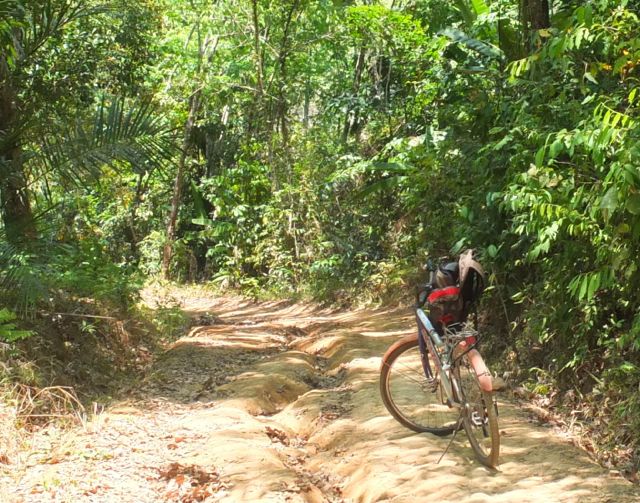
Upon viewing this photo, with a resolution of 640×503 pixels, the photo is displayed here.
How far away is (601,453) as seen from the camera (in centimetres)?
498

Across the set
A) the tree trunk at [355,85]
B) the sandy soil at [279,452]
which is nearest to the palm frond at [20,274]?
the sandy soil at [279,452]

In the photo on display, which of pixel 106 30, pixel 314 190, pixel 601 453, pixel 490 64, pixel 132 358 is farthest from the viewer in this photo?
pixel 314 190

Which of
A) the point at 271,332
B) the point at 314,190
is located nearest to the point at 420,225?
the point at 271,332

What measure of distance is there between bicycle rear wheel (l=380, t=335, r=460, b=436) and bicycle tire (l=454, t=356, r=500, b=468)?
0.39 m

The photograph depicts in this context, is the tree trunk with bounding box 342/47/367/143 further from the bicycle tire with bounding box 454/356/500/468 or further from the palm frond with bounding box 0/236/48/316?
the bicycle tire with bounding box 454/356/500/468

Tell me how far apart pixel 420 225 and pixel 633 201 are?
8.29 meters

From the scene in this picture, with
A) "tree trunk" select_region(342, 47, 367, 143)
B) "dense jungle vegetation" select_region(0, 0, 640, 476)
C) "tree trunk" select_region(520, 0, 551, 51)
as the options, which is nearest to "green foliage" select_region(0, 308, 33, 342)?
"dense jungle vegetation" select_region(0, 0, 640, 476)

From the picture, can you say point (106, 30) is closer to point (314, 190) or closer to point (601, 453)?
point (314, 190)

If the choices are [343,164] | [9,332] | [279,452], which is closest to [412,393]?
[279,452]

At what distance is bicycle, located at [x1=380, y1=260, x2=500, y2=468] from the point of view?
15.2 feet

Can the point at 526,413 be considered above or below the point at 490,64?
below

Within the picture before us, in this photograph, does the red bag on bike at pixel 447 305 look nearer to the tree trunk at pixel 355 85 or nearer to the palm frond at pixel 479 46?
the palm frond at pixel 479 46

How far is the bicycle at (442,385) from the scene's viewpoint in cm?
463

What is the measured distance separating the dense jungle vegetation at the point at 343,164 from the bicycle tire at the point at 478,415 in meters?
0.94
